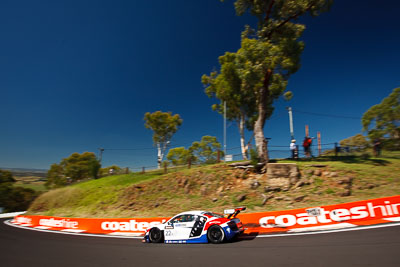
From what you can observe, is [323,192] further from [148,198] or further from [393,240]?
[148,198]

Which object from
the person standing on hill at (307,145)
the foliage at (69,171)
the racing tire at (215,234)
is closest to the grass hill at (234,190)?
the person standing on hill at (307,145)

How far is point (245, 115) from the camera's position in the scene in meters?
27.8

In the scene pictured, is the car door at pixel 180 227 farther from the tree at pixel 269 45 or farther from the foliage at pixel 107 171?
the foliage at pixel 107 171

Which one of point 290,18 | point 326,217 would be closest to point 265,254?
point 326,217

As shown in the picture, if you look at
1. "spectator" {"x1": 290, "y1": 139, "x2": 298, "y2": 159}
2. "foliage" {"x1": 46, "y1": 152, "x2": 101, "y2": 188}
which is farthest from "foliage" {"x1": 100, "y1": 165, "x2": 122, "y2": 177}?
"spectator" {"x1": 290, "y1": 139, "x2": 298, "y2": 159}

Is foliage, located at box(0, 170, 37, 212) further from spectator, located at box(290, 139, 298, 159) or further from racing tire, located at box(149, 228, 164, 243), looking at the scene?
spectator, located at box(290, 139, 298, 159)

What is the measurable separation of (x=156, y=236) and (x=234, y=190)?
8210mm

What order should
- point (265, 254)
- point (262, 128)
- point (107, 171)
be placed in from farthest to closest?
point (107, 171) → point (262, 128) → point (265, 254)

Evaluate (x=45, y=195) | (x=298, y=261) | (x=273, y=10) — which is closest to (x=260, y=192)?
(x=298, y=261)

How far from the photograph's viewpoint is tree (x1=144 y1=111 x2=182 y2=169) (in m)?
39.4

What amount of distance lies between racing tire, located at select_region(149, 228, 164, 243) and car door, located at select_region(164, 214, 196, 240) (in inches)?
11.3

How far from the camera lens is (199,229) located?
26.7 feet

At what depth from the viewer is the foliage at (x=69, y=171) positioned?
43.3 m

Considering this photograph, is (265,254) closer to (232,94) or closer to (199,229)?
(199,229)
